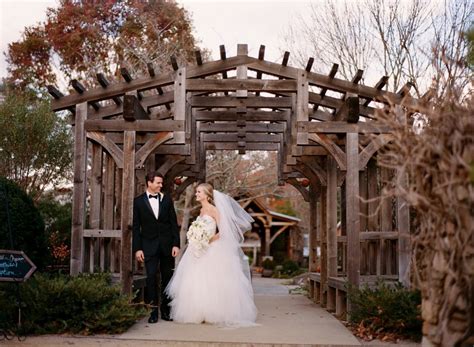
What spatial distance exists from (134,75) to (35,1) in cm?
664

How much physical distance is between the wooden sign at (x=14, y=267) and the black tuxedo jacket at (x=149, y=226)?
1736 millimetres

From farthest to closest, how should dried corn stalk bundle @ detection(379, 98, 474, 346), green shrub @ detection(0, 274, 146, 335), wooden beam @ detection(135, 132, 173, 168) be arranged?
wooden beam @ detection(135, 132, 173, 168) < green shrub @ detection(0, 274, 146, 335) < dried corn stalk bundle @ detection(379, 98, 474, 346)

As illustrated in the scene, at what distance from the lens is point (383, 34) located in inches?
636

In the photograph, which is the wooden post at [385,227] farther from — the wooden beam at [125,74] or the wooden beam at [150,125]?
the wooden beam at [125,74]

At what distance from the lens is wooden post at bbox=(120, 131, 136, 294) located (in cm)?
899

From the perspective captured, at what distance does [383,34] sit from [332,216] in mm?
6703

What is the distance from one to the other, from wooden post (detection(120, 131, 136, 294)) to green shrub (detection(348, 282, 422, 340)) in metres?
3.20

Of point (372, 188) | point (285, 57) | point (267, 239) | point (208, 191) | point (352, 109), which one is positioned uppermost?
point (285, 57)

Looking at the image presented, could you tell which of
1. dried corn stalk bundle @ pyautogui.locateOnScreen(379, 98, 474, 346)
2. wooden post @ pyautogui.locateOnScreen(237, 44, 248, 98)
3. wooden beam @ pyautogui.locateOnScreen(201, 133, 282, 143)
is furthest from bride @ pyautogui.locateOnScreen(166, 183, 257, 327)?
dried corn stalk bundle @ pyautogui.locateOnScreen(379, 98, 474, 346)

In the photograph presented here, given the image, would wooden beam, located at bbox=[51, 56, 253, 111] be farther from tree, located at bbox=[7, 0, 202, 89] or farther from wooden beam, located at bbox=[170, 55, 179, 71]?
tree, located at bbox=[7, 0, 202, 89]

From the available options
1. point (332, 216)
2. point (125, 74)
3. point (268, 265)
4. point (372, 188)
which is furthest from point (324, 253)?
point (268, 265)

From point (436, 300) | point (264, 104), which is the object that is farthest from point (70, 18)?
point (436, 300)

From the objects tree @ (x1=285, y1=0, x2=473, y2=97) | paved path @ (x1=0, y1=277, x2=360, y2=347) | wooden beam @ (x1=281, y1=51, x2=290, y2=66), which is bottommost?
paved path @ (x1=0, y1=277, x2=360, y2=347)

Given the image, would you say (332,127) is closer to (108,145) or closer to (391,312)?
(391,312)
